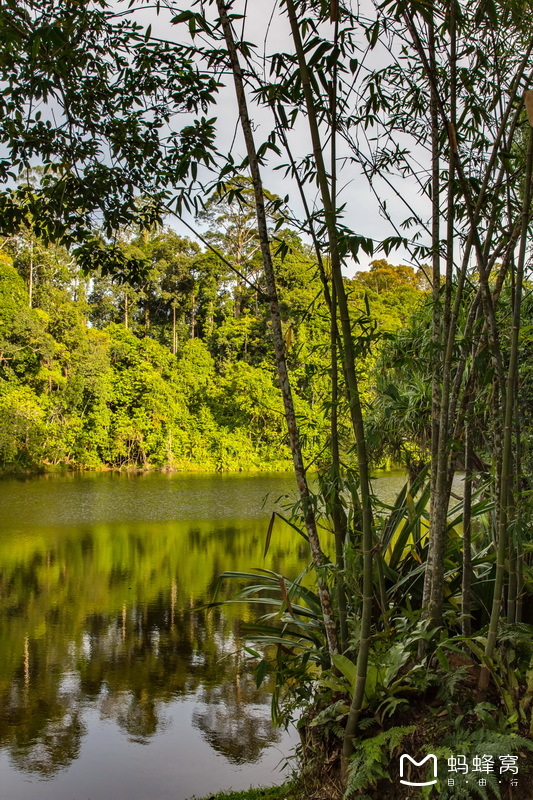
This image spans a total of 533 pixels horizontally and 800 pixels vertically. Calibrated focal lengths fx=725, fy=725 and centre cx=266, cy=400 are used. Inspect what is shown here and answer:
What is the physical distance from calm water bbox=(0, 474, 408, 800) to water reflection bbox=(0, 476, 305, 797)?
0.04 ft

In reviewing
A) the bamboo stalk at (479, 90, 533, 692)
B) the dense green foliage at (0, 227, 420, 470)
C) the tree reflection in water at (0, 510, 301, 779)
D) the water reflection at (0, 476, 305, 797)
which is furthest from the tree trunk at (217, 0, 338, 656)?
the dense green foliage at (0, 227, 420, 470)

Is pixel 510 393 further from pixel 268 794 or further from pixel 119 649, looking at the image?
pixel 119 649

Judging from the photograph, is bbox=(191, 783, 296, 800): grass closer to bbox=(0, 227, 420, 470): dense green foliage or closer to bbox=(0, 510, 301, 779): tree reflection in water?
bbox=(0, 510, 301, 779): tree reflection in water

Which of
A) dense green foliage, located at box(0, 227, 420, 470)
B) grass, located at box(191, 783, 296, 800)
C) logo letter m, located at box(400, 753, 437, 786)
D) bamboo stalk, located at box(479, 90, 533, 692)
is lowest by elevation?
grass, located at box(191, 783, 296, 800)

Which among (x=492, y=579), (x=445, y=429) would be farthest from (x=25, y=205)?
(x=492, y=579)

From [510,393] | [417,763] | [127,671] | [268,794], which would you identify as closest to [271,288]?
[510,393]

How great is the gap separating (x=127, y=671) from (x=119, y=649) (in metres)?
0.48

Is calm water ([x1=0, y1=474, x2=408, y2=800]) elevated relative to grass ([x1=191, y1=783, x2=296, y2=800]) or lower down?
lower down

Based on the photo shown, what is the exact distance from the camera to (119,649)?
5379 millimetres

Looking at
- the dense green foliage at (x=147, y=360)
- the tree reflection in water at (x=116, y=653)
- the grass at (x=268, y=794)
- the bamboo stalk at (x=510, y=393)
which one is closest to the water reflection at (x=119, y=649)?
the tree reflection in water at (x=116, y=653)

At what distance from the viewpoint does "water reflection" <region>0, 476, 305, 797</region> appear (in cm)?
397

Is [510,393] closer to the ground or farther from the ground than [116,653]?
farther from the ground

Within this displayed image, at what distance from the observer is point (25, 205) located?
3.59m

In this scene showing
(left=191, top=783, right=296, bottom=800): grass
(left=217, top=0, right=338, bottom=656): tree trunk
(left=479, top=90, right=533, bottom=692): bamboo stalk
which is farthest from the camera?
(left=191, top=783, right=296, bottom=800): grass
